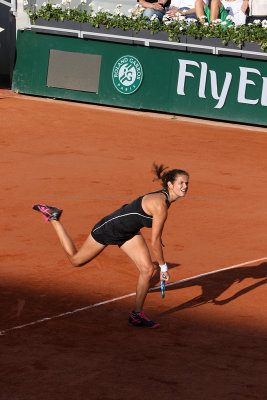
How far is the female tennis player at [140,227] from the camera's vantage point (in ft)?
25.0

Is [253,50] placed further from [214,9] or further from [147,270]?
[147,270]

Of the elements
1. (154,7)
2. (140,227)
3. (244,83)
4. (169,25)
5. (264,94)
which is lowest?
(140,227)

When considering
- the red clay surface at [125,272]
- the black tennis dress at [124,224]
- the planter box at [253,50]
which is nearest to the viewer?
the red clay surface at [125,272]

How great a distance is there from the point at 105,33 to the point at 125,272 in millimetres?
13127

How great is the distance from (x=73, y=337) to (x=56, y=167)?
28.3 ft

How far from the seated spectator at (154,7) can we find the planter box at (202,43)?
6.36 ft

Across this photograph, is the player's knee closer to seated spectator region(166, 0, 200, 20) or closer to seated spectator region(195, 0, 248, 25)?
seated spectator region(195, 0, 248, 25)

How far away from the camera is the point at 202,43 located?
20.9m

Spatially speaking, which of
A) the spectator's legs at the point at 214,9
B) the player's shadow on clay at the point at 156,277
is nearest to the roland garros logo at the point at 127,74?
the spectator's legs at the point at 214,9

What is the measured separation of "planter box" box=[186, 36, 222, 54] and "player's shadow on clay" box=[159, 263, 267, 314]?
11.6 meters

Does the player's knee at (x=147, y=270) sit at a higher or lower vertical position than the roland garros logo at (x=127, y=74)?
lower

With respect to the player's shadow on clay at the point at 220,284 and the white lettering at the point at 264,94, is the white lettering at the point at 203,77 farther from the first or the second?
the player's shadow on clay at the point at 220,284

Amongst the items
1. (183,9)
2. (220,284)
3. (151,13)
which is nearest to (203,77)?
(151,13)

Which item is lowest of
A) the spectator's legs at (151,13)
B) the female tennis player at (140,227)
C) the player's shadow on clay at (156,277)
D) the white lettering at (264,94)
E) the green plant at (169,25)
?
the player's shadow on clay at (156,277)
